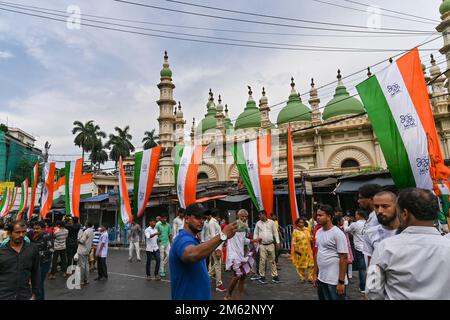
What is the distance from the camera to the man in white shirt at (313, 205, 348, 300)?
159 inches

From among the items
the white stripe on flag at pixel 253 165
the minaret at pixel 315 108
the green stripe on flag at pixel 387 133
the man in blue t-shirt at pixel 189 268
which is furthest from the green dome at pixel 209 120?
the man in blue t-shirt at pixel 189 268

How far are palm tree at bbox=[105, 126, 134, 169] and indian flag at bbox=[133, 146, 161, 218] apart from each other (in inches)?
1626

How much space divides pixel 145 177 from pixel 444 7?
29.6 meters

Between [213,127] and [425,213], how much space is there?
131ft

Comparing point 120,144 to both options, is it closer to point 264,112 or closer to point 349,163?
point 264,112

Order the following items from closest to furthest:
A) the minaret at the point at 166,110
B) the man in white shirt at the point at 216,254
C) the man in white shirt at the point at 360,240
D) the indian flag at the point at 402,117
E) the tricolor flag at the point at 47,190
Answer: the indian flag at the point at 402,117, the man in white shirt at the point at 360,240, the man in white shirt at the point at 216,254, the tricolor flag at the point at 47,190, the minaret at the point at 166,110

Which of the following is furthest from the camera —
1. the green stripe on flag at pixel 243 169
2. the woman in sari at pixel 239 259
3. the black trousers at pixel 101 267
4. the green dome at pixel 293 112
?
the green dome at pixel 293 112

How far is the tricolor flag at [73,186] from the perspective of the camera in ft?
45.2

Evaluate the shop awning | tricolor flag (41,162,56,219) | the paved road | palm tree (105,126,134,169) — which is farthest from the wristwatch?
palm tree (105,126,134,169)

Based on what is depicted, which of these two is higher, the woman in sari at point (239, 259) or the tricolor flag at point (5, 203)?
the tricolor flag at point (5, 203)

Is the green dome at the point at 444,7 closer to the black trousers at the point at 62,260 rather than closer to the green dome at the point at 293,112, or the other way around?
the green dome at the point at 293,112

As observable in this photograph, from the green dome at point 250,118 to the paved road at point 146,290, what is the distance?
90.7ft

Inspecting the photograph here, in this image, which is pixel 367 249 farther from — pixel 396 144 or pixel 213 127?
pixel 213 127
